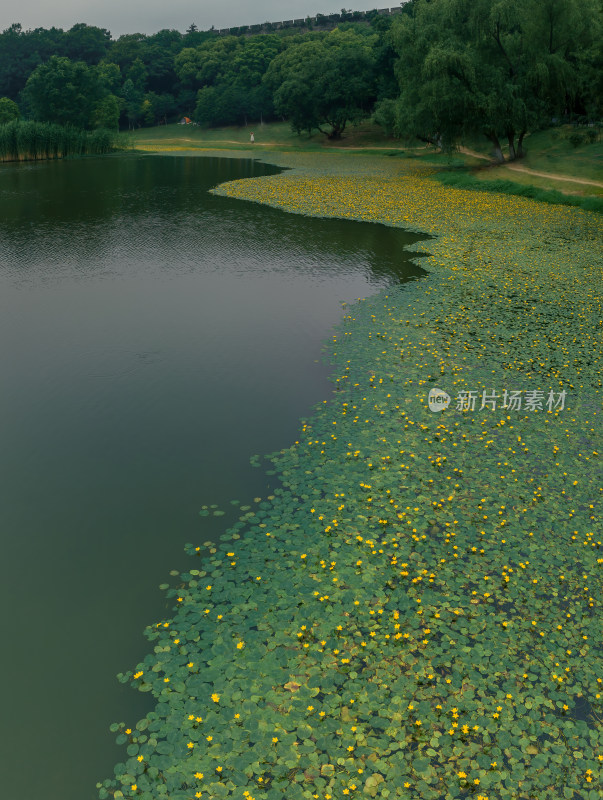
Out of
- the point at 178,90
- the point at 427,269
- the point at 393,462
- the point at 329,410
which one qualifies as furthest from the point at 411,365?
the point at 178,90

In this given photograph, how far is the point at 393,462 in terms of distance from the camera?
13.6m

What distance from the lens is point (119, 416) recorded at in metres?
16.0

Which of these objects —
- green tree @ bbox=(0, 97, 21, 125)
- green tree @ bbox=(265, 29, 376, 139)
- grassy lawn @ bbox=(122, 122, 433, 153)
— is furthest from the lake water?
green tree @ bbox=(0, 97, 21, 125)

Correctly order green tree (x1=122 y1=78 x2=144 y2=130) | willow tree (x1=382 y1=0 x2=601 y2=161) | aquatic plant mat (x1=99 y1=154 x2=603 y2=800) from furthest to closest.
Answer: green tree (x1=122 y1=78 x2=144 y2=130), willow tree (x1=382 y1=0 x2=601 y2=161), aquatic plant mat (x1=99 y1=154 x2=603 y2=800)

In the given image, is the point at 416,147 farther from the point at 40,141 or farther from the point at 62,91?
the point at 62,91

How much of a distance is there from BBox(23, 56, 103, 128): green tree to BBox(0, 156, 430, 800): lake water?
71043 millimetres

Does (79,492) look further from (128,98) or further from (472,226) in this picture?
(128,98)

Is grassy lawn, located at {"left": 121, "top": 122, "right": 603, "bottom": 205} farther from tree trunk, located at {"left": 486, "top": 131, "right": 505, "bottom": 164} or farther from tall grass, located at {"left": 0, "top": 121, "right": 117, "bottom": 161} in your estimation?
tall grass, located at {"left": 0, "top": 121, "right": 117, "bottom": 161}

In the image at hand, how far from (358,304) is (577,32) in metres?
51.8

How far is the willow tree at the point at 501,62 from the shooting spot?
5412 centimetres

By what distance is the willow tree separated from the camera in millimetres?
54125

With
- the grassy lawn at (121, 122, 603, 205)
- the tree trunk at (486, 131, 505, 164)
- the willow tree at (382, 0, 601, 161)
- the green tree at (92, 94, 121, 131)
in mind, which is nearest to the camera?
the grassy lawn at (121, 122, 603, 205)

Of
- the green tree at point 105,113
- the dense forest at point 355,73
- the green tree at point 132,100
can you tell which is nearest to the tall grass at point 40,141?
the dense forest at point 355,73

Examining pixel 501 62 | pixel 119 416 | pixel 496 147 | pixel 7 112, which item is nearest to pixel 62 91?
pixel 7 112
